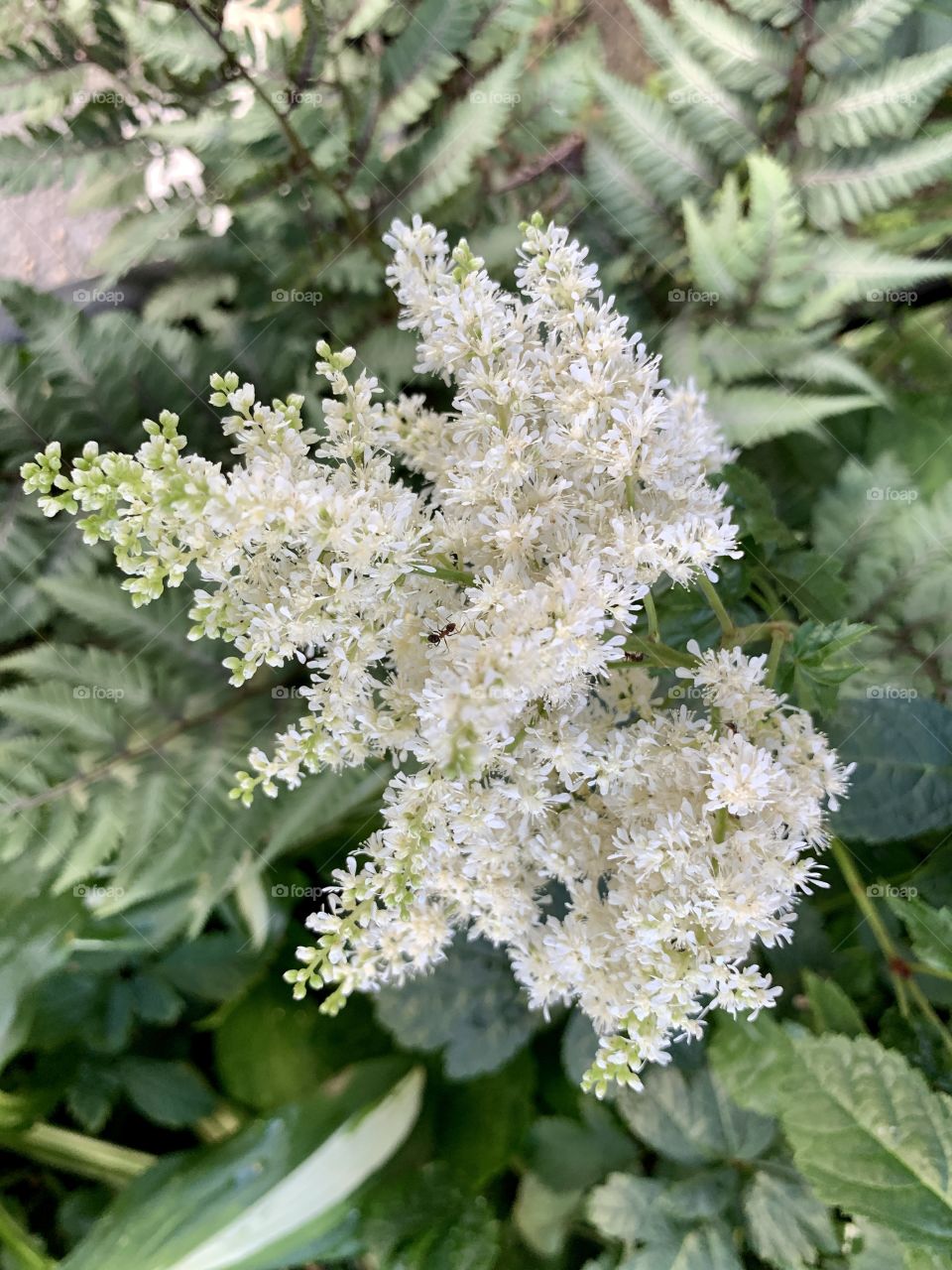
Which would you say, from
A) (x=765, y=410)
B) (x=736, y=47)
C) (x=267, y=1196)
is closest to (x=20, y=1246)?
(x=267, y=1196)

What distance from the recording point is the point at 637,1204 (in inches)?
37.1

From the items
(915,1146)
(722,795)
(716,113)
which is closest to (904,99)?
(716,113)

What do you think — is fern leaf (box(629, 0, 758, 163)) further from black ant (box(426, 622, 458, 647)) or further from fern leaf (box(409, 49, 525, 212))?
black ant (box(426, 622, 458, 647))

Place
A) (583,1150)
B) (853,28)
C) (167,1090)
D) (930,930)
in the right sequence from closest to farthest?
1. (930,930)
2. (853,28)
3. (583,1150)
4. (167,1090)

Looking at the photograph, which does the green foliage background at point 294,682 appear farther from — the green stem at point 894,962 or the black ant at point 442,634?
the black ant at point 442,634

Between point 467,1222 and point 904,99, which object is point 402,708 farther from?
point 904,99

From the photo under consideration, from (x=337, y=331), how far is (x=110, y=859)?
79cm

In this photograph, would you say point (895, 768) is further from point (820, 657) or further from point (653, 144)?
point (653, 144)

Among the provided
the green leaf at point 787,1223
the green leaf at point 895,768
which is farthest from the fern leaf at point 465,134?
the green leaf at point 787,1223

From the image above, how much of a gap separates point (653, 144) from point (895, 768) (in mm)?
803

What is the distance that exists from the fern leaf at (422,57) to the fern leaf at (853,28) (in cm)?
40

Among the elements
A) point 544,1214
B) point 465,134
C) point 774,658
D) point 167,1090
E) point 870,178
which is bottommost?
point 544,1214

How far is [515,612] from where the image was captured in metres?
0.52

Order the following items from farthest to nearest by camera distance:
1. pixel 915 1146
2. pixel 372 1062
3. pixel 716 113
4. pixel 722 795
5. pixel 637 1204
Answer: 1. pixel 372 1062
2. pixel 716 113
3. pixel 637 1204
4. pixel 915 1146
5. pixel 722 795
